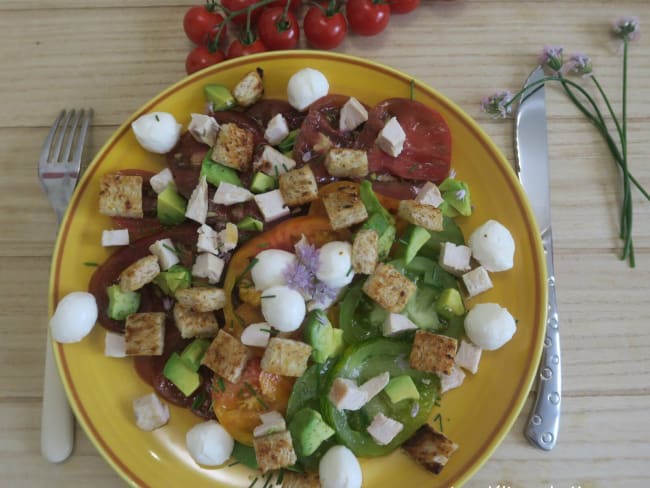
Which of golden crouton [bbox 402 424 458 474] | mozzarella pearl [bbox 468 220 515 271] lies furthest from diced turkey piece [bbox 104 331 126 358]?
mozzarella pearl [bbox 468 220 515 271]

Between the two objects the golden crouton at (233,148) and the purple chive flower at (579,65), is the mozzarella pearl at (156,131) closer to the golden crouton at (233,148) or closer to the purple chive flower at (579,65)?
the golden crouton at (233,148)

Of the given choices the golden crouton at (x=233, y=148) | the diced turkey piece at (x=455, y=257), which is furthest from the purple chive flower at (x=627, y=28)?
the golden crouton at (x=233, y=148)

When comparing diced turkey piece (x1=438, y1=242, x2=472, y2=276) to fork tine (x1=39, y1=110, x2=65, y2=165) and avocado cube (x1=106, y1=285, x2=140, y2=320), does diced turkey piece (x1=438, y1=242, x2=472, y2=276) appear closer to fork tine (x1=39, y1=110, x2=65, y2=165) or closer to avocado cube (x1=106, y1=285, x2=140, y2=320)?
avocado cube (x1=106, y1=285, x2=140, y2=320)

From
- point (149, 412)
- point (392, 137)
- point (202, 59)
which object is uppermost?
point (202, 59)

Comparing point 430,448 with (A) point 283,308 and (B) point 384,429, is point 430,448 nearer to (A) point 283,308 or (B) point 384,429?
(B) point 384,429

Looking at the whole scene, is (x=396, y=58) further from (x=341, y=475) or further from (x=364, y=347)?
(x=341, y=475)

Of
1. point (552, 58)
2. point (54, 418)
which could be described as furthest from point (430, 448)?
point (552, 58)

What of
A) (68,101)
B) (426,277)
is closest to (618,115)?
(426,277)

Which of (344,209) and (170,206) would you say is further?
(170,206)
